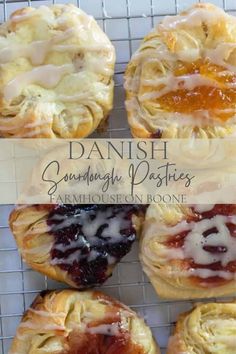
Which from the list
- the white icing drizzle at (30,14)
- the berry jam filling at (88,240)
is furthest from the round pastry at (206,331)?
the white icing drizzle at (30,14)

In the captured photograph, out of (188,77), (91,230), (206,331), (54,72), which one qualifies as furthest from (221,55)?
(206,331)

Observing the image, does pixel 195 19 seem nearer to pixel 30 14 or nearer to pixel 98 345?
pixel 30 14

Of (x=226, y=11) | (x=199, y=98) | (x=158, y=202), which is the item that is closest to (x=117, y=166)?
(x=158, y=202)

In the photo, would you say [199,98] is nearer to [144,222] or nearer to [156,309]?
[144,222]

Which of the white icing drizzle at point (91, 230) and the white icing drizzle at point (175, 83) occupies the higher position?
the white icing drizzle at point (175, 83)

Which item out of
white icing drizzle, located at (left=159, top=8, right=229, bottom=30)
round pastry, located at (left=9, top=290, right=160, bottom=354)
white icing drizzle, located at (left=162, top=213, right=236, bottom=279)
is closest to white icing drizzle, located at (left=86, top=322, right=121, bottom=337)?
round pastry, located at (left=9, top=290, right=160, bottom=354)

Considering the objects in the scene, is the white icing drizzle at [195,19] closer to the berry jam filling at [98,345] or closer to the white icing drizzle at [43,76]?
the white icing drizzle at [43,76]
